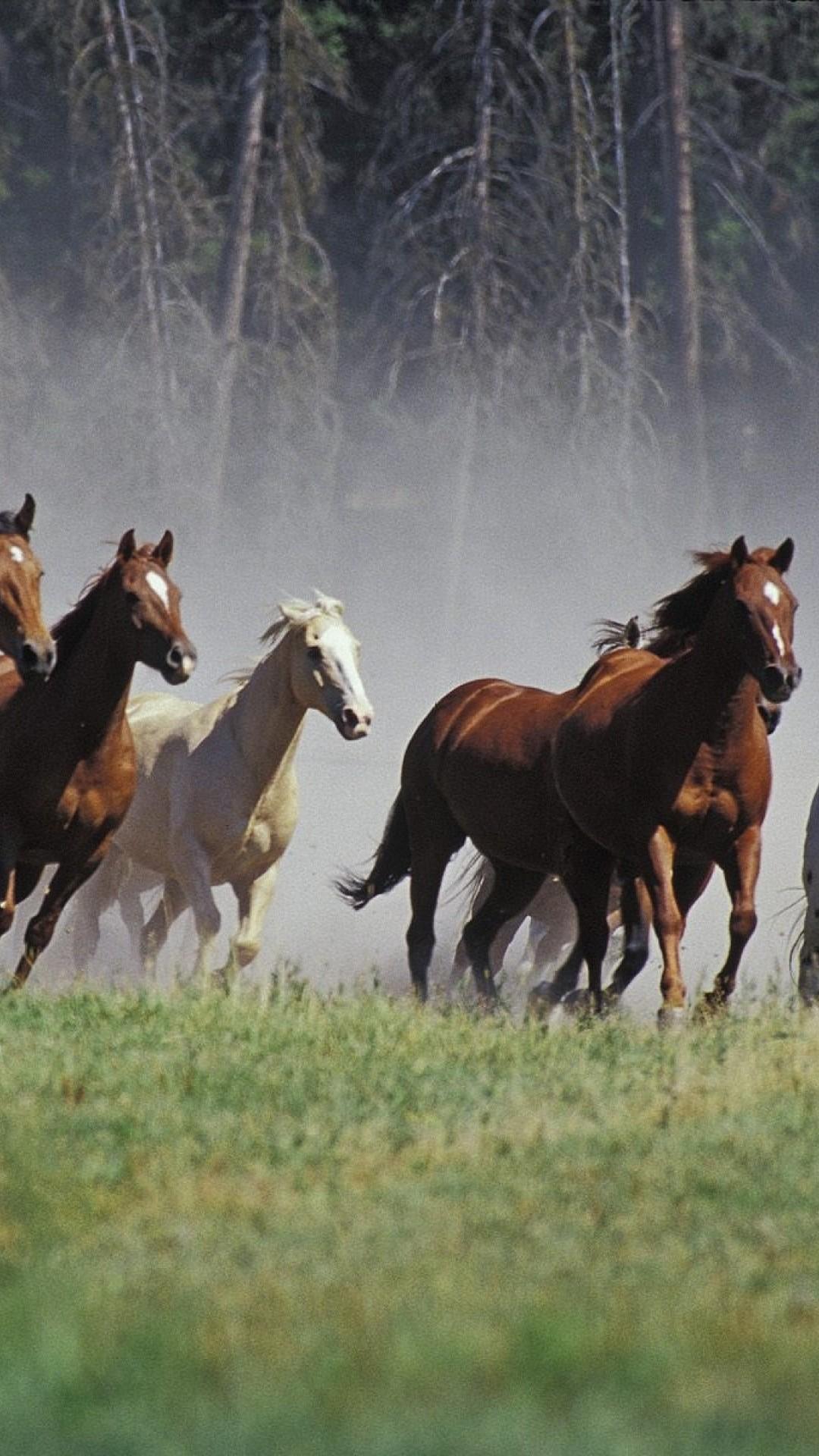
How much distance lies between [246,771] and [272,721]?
322 millimetres

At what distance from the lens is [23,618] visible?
34.7 feet

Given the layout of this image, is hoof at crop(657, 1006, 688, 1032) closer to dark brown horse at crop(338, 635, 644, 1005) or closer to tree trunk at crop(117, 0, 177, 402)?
dark brown horse at crop(338, 635, 644, 1005)

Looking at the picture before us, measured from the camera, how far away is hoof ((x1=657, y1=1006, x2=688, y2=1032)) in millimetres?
10008

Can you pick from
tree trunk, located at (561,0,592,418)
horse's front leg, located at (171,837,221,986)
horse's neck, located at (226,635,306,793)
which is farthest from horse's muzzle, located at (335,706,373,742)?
tree trunk, located at (561,0,592,418)

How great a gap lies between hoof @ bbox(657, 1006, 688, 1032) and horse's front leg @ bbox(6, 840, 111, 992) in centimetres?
259

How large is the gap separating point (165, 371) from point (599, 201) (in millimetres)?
6568

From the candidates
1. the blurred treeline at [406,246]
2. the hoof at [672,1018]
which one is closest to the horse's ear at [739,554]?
the hoof at [672,1018]

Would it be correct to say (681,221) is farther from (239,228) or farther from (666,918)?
(666,918)

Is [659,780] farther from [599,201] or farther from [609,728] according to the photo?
[599,201]

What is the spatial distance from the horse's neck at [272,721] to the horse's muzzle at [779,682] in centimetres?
401

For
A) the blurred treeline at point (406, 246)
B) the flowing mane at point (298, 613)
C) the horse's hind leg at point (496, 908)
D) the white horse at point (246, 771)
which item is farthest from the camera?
the blurred treeline at point (406, 246)

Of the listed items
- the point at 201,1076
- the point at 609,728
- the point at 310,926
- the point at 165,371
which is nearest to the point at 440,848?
the point at 609,728

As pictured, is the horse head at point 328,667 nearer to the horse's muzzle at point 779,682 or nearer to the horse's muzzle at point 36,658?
the horse's muzzle at point 36,658

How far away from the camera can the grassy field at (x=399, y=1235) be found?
4641mm
